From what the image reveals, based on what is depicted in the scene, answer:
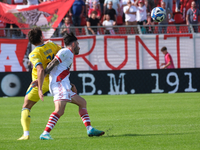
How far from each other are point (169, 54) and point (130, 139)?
40.8 ft

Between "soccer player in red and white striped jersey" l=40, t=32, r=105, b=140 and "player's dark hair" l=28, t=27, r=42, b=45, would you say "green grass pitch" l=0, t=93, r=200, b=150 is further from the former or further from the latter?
"player's dark hair" l=28, t=27, r=42, b=45

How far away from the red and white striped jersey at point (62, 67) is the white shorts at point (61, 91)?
8 centimetres

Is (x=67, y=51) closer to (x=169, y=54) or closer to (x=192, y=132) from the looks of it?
(x=192, y=132)

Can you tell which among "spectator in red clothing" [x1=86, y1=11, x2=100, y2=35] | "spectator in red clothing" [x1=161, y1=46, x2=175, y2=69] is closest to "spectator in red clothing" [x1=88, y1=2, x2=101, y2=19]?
"spectator in red clothing" [x1=86, y1=11, x2=100, y2=35]

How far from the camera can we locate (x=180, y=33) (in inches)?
763

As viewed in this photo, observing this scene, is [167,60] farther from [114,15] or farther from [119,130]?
[119,130]

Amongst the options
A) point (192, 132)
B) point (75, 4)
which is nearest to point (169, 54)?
point (75, 4)

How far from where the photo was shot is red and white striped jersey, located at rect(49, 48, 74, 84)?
645 centimetres

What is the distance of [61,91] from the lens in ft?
21.0

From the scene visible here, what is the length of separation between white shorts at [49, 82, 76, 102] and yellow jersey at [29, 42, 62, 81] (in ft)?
1.59

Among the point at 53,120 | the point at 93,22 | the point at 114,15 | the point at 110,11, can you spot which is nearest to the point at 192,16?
the point at 114,15

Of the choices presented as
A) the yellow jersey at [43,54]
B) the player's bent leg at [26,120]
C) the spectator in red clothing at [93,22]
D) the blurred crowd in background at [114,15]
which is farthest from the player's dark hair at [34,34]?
the spectator in red clothing at [93,22]

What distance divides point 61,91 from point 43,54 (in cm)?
82

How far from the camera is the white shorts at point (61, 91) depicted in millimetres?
6371
